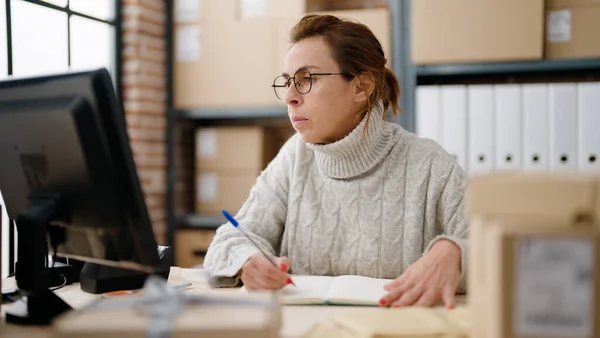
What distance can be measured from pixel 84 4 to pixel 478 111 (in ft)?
6.01

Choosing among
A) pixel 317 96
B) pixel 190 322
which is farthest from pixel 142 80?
pixel 190 322

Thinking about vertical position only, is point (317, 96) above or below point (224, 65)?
below

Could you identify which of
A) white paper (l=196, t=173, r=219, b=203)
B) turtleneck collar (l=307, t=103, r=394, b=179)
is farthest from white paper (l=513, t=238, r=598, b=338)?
white paper (l=196, t=173, r=219, b=203)

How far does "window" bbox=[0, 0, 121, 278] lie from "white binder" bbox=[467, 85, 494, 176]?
148 centimetres

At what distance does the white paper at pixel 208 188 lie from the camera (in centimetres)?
294

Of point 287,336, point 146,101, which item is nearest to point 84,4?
point 146,101

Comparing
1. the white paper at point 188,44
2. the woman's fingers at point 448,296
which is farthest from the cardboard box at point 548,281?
the white paper at point 188,44

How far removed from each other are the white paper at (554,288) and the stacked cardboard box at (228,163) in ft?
7.37

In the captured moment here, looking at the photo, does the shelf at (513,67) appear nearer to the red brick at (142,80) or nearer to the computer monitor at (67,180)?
the red brick at (142,80)

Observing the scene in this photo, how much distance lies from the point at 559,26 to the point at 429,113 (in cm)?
61

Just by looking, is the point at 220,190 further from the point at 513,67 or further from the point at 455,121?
the point at 513,67

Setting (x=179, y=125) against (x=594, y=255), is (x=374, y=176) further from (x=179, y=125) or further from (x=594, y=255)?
(x=179, y=125)

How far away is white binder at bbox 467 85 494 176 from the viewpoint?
2322 millimetres

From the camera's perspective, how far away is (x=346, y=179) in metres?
1.59
